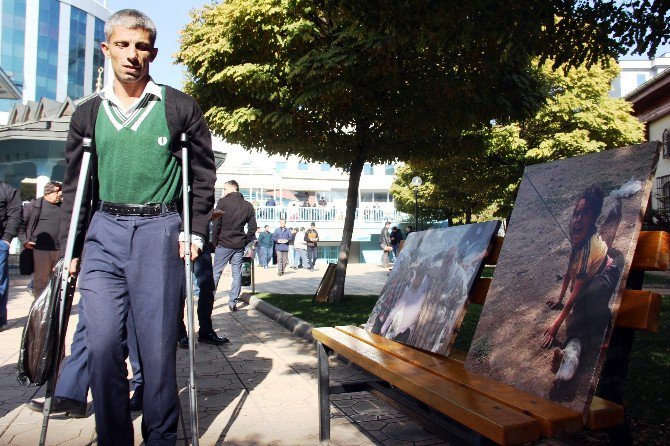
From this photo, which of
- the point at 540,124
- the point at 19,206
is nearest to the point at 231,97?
the point at 19,206

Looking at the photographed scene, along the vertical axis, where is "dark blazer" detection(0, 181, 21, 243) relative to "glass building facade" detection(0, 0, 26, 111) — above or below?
below

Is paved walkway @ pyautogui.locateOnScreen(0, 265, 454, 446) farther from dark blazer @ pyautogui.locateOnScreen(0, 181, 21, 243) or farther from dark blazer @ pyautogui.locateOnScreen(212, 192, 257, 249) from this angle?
dark blazer @ pyautogui.locateOnScreen(212, 192, 257, 249)

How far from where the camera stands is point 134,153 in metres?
2.88

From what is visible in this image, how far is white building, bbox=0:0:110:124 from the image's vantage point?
67.4 meters

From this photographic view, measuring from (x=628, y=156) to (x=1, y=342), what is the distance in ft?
23.5

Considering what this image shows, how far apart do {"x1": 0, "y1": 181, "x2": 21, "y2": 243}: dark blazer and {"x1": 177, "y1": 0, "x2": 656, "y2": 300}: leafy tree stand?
11.1ft

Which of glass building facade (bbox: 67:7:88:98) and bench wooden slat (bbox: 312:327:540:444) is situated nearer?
bench wooden slat (bbox: 312:327:540:444)

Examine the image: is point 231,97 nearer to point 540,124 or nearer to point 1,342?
point 1,342

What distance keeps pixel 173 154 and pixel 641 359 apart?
14.6ft

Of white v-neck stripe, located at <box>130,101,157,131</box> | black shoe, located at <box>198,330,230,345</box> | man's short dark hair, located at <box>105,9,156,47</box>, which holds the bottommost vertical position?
black shoe, located at <box>198,330,230,345</box>

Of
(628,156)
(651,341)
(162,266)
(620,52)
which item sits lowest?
(651,341)

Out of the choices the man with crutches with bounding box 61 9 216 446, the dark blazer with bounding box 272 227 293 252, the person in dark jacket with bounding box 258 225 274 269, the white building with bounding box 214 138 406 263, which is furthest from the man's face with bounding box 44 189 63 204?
the person in dark jacket with bounding box 258 225 274 269

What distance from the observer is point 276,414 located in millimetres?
4043

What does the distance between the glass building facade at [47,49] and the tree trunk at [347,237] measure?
2745 inches
